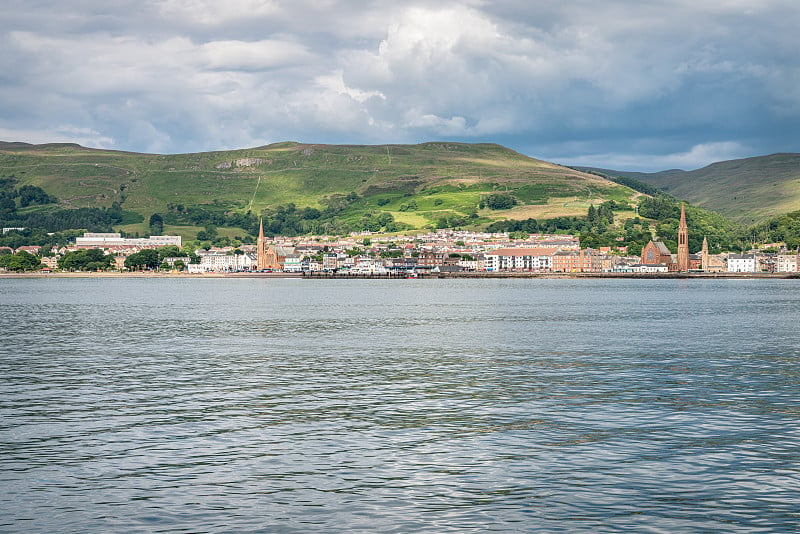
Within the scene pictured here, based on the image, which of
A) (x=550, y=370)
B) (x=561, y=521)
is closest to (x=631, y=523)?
(x=561, y=521)

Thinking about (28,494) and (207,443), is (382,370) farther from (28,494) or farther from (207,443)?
(28,494)

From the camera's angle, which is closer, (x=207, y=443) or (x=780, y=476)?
(x=780, y=476)

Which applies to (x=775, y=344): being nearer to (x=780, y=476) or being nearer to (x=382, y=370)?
(x=382, y=370)

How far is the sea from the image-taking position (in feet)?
62.2

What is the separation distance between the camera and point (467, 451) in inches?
974

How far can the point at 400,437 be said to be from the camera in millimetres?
26672

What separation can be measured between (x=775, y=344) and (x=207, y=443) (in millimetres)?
43399

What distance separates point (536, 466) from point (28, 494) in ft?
40.5

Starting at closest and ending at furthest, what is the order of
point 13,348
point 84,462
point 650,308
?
point 84,462 < point 13,348 < point 650,308

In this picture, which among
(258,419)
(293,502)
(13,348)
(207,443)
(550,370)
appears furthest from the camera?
(13,348)

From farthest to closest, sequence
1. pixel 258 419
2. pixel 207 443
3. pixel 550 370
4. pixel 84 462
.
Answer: pixel 550 370 < pixel 258 419 < pixel 207 443 < pixel 84 462

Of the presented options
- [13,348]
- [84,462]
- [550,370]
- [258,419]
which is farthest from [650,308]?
[84,462]

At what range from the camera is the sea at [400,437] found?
19.0 meters

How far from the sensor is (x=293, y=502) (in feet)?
64.9
